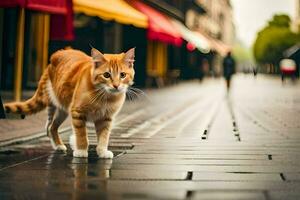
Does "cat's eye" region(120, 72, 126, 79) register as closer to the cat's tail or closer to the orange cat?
the orange cat

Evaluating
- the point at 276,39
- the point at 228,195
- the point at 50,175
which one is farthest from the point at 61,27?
the point at 276,39

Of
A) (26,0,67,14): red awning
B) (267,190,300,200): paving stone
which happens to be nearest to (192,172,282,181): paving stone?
(267,190,300,200): paving stone

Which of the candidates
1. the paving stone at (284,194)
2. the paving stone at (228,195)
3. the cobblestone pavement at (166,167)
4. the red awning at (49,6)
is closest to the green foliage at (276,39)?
the red awning at (49,6)

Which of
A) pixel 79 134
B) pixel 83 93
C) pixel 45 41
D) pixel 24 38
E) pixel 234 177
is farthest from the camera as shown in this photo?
pixel 45 41

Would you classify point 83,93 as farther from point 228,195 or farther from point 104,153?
point 228,195

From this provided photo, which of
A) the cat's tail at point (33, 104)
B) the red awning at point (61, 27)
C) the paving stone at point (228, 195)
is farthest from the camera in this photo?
the red awning at point (61, 27)

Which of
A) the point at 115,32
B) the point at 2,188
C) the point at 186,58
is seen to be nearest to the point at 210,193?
the point at 2,188

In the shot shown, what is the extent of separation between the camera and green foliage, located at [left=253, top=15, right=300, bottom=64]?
96.8m

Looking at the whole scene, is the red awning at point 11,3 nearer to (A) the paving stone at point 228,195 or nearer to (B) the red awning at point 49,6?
(B) the red awning at point 49,6

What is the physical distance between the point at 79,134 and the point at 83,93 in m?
0.44

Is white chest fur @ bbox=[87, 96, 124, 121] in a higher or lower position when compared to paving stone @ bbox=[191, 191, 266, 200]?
higher

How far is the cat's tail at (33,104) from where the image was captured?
6.91m

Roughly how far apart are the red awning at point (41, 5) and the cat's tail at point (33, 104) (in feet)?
20.2

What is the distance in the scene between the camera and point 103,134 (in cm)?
663
